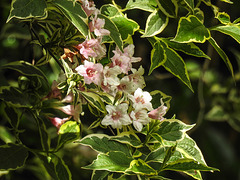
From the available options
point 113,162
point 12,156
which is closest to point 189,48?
point 113,162

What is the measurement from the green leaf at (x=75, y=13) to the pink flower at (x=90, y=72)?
0.05m

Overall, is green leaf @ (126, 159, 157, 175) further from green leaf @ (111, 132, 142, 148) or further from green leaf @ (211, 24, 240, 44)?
green leaf @ (211, 24, 240, 44)

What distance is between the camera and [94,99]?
2.22ft

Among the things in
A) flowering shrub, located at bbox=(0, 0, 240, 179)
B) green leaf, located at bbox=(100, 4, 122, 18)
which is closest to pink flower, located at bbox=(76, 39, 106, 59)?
flowering shrub, located at bbox=(0, 0, 240, 179)

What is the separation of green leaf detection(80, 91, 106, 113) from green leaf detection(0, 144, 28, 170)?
25cm

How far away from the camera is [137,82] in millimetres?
727

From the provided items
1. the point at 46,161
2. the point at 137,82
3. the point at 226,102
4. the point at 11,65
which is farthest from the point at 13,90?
the point at 226,102

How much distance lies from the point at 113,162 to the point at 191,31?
249mm

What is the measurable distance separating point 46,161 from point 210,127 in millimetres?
1230

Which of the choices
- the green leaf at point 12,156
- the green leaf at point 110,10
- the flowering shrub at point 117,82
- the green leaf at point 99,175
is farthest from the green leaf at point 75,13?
the green leaf at point 12,156

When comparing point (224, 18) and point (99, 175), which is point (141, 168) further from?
point (224, 18)

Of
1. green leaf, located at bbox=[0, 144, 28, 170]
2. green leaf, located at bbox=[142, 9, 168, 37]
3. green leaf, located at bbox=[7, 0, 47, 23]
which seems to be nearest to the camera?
green leaf, located at bbox=[7, 0, 47, 23]

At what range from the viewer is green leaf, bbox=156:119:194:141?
70 centimetres

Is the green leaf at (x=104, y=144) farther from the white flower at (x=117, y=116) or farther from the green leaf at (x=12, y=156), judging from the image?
the green leaf at (x=12, y=156)
